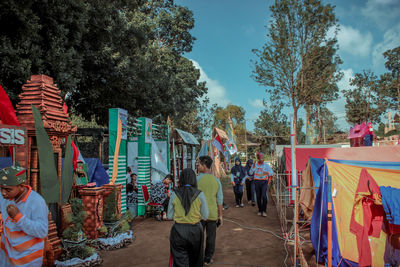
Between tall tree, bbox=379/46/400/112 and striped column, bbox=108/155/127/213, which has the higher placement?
tall tree, bbox=379/46/400/112

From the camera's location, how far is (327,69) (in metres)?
22.1

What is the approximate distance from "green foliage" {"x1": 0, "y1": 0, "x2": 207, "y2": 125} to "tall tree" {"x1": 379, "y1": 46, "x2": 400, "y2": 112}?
24960 mm

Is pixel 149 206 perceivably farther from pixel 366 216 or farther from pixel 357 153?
pixel 366 216

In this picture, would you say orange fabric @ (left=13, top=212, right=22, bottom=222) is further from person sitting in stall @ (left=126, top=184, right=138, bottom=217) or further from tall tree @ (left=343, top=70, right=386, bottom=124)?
tall tree @ (left=343, top=70, right=386, bottom=124)

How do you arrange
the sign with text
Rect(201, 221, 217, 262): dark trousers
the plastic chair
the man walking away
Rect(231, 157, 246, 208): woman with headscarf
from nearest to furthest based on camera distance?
the sign with text < Rect(201, 221, 217, 262): dark trousers < the man walking away < the plastic chair < Rect(231, 157, 246, 208): woman with headscarf

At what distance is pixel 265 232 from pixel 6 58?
7659 millimetres

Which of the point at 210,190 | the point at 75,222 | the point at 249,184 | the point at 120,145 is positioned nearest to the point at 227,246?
the point at 210,190

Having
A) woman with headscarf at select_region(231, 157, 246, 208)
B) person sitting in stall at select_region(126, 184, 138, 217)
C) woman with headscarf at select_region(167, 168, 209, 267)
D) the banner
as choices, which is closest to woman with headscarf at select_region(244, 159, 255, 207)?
woman with headscarf at select_region(231, 157, 246, 208)

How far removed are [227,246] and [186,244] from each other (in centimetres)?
297

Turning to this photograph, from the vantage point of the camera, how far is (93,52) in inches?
438

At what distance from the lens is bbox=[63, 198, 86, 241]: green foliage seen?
15.3ft

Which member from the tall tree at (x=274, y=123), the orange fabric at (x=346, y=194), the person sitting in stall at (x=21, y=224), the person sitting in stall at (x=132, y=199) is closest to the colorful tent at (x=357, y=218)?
the orange fabric at (x=346, y=194)

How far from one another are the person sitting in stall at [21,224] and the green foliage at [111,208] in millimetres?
3373

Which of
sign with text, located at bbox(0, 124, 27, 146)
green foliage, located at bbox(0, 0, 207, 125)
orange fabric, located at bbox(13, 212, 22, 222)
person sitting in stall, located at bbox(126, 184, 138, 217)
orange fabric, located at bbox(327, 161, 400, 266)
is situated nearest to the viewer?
orange fabric, located at bbox(13, 212, 22, 222)
